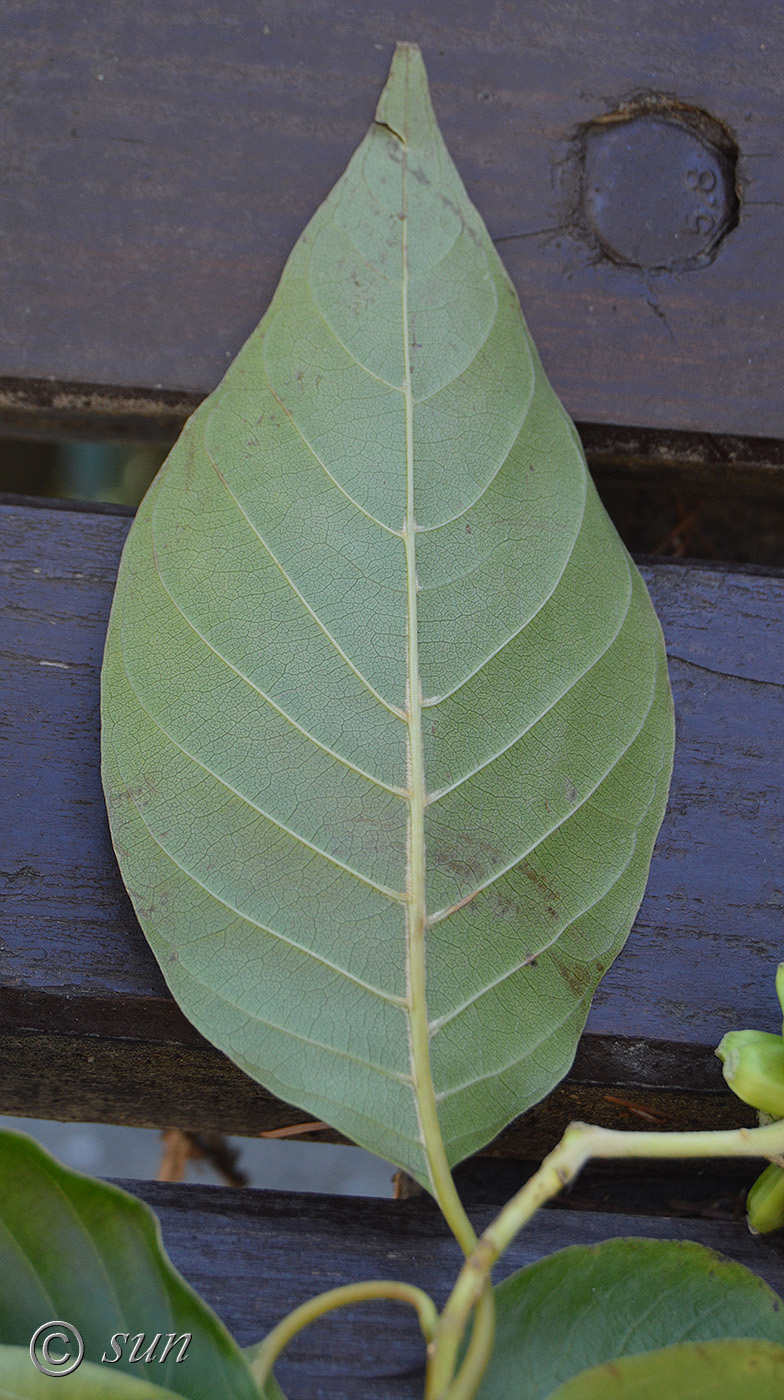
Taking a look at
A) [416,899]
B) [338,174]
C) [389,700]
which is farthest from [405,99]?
[416,899]

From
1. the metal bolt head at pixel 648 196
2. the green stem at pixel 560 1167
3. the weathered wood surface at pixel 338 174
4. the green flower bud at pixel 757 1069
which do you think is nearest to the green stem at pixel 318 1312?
the green stem at pixel 560 1167

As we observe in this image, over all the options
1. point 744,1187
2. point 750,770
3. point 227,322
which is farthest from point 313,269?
point 744,1187

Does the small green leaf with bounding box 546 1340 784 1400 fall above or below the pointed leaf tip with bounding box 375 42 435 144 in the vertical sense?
below

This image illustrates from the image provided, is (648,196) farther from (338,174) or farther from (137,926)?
(137,926)

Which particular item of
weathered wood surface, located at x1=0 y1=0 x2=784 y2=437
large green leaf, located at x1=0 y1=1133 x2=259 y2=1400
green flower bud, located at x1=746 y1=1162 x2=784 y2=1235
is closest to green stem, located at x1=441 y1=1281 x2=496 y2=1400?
large green leaf, located at x1=0 y1=1133 x2=259 y2=1400

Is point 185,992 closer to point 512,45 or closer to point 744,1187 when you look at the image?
point 744,1187

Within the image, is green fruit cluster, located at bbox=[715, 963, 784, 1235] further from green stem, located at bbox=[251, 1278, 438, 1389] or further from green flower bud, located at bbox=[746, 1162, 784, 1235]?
green stem, located at bbox=[251, 1278, 438, 1389]
